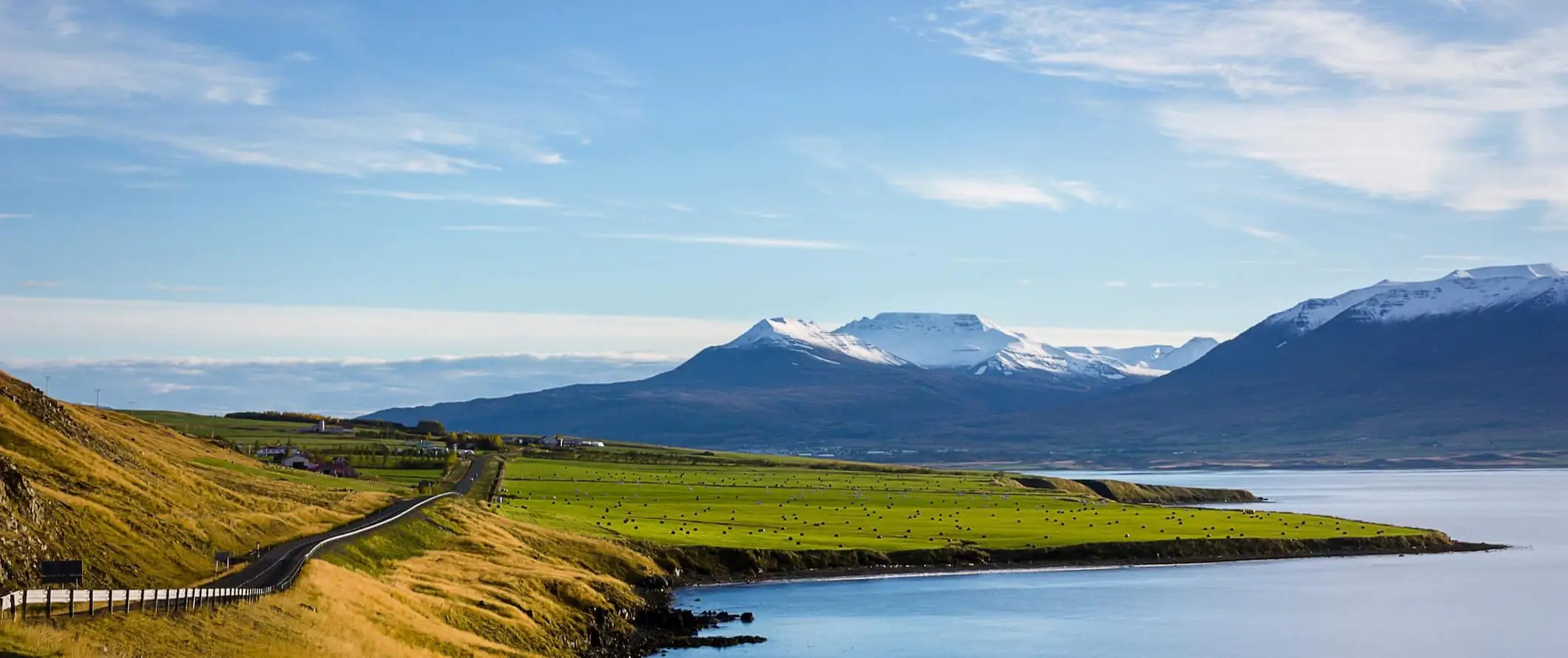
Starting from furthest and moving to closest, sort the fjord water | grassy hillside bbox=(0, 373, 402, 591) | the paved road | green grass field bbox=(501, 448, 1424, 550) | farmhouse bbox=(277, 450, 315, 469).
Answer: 1. farmhouse bbox=(277, 450, 315, 469)
2. green grass field bbox=(501, 448, 1424, 550)
3. the fjord water
4. the paved road
5. grassy hillside bbox=(0, 373, 402, 591)

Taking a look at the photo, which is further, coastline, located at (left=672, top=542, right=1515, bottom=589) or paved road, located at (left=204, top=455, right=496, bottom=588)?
coastline, located at (left=672, top=542, right=1515, bottom=589)

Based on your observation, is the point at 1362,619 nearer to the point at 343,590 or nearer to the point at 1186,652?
the point at 1186,652

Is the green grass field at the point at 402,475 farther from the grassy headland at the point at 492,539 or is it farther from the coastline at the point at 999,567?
the coastline at the point at 999,567

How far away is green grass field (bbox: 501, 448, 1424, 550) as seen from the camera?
393 ft

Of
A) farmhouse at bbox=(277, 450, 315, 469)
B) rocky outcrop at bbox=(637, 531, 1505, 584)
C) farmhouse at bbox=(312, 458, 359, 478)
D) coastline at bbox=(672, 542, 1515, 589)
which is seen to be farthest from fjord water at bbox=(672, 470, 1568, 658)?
farmhouse at bbox=(277, 450, 315, 469)

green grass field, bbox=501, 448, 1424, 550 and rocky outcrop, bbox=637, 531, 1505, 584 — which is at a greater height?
green grass field, bbox=501, 448, 1424, 550

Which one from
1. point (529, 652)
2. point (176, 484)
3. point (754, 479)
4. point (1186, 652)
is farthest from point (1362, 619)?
point (754, 479)

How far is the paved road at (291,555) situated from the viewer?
185ft

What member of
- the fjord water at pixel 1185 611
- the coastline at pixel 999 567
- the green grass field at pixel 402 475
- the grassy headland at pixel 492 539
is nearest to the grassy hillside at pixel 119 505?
the grassy headland at pixel 492 539

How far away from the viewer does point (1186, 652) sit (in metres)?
78.6

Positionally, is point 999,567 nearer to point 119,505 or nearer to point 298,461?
point 119,505

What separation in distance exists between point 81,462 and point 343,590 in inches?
937

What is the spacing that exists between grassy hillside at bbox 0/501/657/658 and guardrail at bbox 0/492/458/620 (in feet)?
1.85

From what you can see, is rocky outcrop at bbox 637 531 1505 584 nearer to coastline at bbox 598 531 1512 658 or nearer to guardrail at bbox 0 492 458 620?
coastline at bbox 598 531 1512 658
